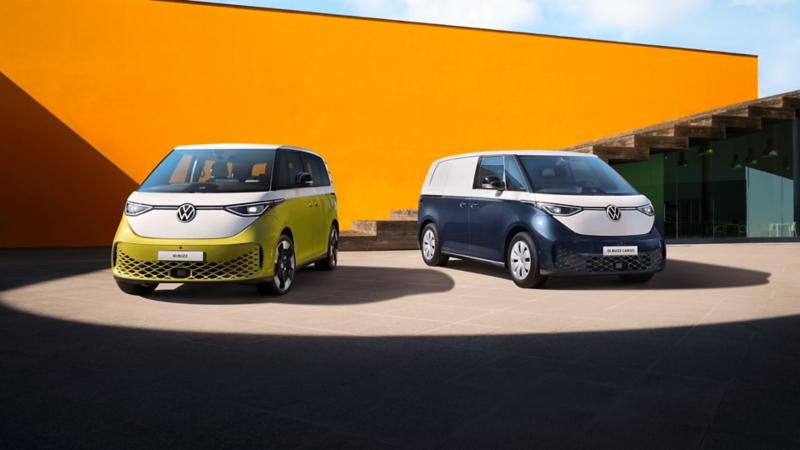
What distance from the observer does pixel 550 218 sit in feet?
24.5

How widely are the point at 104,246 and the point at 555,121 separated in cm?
1177

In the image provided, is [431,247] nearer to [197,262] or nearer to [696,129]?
[197,262]

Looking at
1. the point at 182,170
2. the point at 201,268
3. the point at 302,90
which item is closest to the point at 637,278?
the point at 201,268

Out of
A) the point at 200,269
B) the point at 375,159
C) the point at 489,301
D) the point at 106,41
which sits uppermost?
the point at 106,41

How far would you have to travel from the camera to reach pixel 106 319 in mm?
5793

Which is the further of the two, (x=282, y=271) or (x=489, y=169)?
(x=489, y=169)

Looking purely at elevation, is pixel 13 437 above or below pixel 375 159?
below

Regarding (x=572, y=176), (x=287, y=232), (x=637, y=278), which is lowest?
(x=637, y=278)

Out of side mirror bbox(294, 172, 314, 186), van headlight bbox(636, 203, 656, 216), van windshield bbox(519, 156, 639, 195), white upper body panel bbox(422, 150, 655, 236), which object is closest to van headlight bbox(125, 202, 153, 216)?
side mirror bbox(294, 172, 314, 186)

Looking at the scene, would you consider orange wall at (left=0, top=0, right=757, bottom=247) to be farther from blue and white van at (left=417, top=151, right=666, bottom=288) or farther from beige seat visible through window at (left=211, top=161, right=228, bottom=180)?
beige seat visible through window at (left=211, top=161, right=228, bottom=180)

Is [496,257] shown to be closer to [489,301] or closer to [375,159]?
[489,301]

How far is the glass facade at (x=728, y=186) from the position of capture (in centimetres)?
1617

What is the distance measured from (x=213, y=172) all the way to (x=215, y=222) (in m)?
1.18

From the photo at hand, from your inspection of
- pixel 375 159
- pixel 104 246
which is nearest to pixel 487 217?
pixel 375 159
